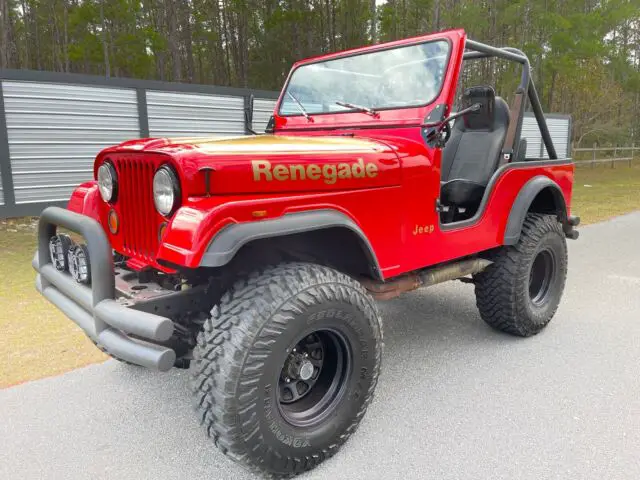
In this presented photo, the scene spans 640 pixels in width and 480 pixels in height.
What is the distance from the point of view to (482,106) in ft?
11.0

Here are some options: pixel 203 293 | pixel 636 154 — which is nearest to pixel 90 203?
pixel 203 293

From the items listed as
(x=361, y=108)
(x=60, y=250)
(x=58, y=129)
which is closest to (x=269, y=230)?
(x=60, y=250)

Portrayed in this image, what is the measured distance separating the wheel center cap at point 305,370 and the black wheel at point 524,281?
174cm

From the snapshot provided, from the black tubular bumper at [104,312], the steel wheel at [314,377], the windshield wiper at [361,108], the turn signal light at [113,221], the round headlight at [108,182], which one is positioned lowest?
the steel wheel at [314,377]

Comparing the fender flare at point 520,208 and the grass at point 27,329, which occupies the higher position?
the fender flare at point 520,208

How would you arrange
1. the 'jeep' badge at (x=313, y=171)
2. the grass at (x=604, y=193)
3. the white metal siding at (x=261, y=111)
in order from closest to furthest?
1. the 'jeep' badge at (x=313, y=171)
2. the white metal siding at (x=261, y=111)
3. the grass at (x=604, y=193)

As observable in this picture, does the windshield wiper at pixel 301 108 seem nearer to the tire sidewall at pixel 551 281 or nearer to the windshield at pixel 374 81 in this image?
the windshield at pixel 374 81

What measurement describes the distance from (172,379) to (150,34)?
855 inches

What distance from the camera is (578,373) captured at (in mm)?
3129

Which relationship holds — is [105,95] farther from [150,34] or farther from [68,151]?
[150,34]

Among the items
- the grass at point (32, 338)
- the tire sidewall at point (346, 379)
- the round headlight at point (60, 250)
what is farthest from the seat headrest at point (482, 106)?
the grass at point (32, 338)

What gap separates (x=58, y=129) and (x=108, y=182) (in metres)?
5.94

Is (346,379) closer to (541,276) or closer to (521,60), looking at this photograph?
(541,276)

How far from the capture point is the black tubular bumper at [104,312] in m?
1.92
